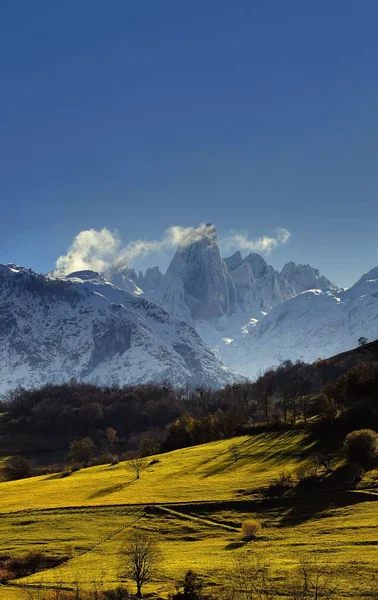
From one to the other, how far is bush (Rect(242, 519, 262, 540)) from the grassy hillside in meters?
0.79

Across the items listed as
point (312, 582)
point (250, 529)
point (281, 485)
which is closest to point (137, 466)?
point (281, 485)

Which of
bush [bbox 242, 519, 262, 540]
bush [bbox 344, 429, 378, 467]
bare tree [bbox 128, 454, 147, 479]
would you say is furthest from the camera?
bare tree [bbox 128, 454, 147, 479]

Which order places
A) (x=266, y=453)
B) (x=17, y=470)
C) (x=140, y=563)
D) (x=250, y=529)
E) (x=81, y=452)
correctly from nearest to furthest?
(x=140, y=563) < (x=250, y=529) < (x=266, y=453) < (x=17, y=470) < (x=81, y=452)

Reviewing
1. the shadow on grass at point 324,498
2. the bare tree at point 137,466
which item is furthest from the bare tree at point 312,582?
the bare tree at point 137,466

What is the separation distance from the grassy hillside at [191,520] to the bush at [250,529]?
2.60 ft

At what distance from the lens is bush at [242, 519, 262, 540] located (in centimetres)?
5294

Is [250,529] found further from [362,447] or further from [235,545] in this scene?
[362,447]

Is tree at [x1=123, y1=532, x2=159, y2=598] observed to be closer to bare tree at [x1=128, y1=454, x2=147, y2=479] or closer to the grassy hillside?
the grassy hillside

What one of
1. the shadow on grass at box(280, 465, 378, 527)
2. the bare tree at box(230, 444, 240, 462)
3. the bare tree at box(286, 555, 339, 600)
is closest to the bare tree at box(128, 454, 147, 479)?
the bare tree at box(230, 444, 240, 462)

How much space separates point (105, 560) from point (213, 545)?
33.1 feet

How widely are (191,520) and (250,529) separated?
900 centimetres

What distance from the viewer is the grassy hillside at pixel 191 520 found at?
43562 mm

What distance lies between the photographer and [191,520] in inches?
2363

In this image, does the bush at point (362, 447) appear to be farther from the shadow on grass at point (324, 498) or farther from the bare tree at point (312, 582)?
the bare tree at point (312, 582)
